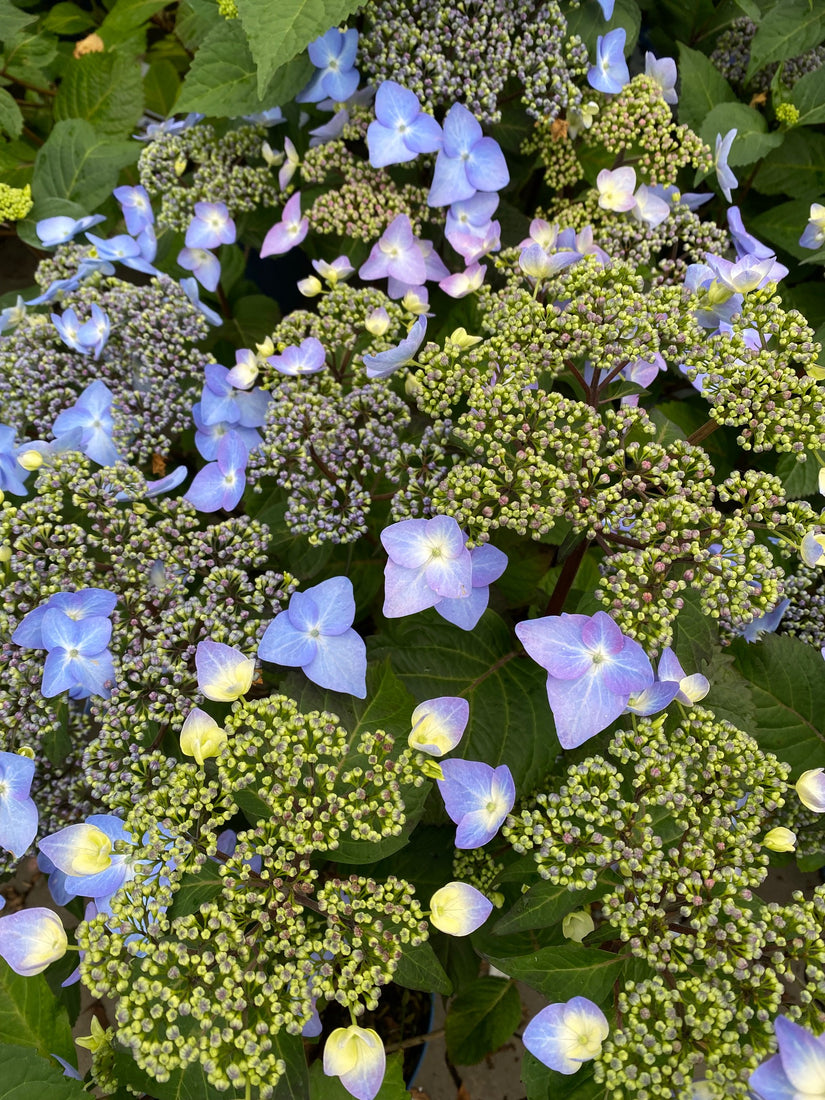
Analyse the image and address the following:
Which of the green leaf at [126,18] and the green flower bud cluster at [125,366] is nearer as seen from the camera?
the green flower bud cluster at [125,366]

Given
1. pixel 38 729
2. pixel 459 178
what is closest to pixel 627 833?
pixel 38 729

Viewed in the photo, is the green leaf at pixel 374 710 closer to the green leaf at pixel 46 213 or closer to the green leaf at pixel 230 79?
the green leaf at pixel 230 79

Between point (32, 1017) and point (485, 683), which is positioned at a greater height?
point (485, 683)

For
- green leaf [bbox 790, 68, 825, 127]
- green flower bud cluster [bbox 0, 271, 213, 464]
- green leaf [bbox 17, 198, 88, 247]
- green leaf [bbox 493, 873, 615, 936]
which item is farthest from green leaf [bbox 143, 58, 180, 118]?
green leaf [bbox 493, 873, 615, 936]

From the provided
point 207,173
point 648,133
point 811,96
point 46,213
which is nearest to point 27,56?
point 46,213

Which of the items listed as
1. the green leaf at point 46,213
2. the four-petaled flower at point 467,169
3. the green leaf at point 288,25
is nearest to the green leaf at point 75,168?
the green leaf at point 46,213

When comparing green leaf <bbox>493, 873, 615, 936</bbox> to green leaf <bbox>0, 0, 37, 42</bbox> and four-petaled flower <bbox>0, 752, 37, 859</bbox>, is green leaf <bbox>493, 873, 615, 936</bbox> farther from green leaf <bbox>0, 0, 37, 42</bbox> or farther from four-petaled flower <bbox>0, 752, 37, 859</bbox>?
green leaf <bbox>0, 0, 37, 42</bbox>

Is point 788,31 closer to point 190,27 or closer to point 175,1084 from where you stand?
point 190,27
